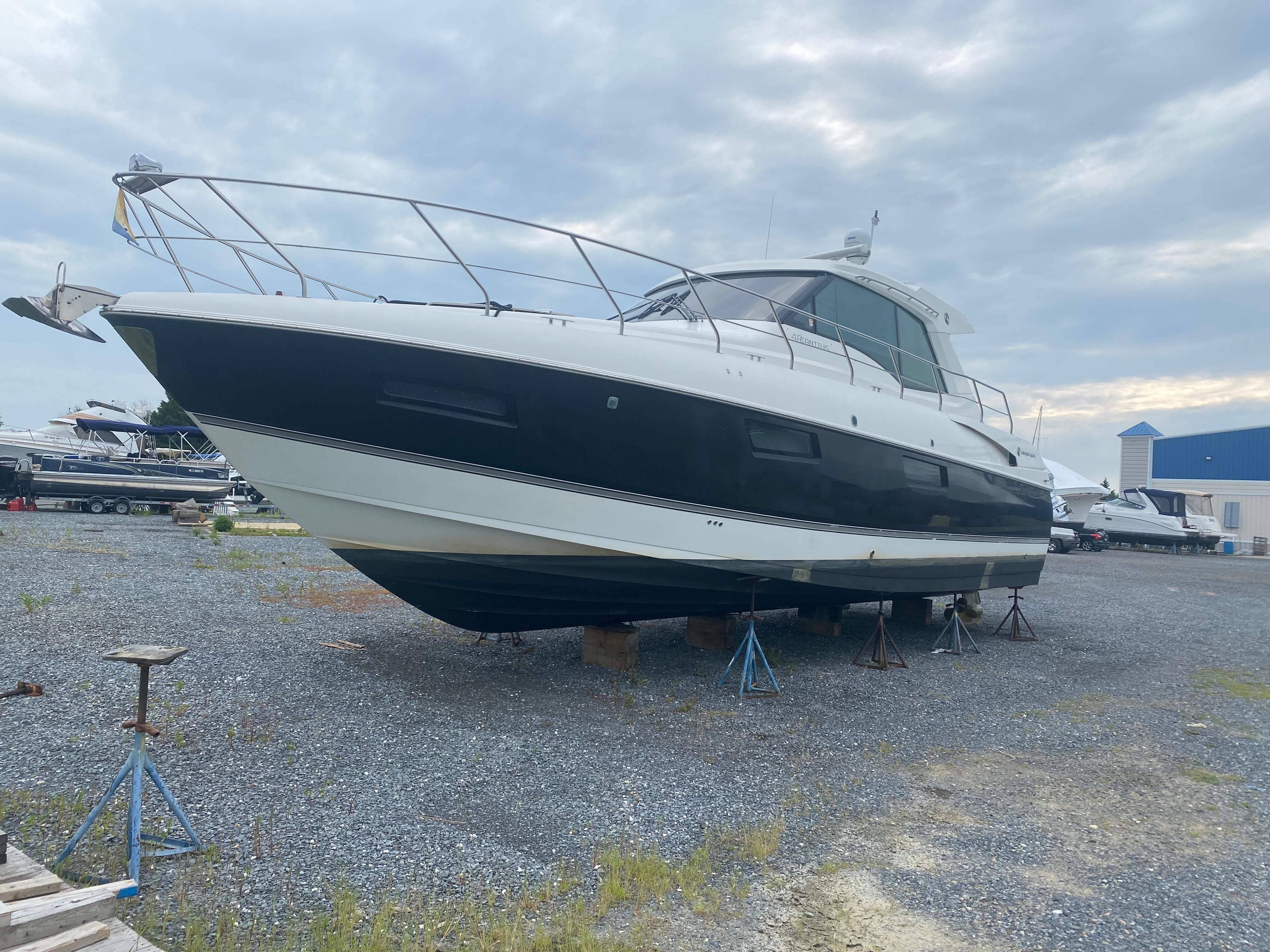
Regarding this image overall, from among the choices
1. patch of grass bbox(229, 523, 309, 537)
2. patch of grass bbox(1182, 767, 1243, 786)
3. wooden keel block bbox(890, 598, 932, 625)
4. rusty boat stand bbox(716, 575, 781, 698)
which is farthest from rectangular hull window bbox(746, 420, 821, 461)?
patch of grass bbox(229, 523, 309, 537)

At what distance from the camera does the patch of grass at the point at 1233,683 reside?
6215mm

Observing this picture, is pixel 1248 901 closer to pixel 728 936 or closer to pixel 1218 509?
pixel 728 936

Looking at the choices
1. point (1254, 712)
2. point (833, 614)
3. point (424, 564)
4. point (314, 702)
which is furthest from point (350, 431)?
point (1254, 712)

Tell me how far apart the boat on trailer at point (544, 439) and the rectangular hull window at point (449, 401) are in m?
0.01

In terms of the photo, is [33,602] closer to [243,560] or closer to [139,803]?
Answer: [243,560]

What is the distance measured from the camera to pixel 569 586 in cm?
497

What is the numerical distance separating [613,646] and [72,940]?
13.4ft

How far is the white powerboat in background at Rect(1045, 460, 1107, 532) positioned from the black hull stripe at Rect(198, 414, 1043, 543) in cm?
2205

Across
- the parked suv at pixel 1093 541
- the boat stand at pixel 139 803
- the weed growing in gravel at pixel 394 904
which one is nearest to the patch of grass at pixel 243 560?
the weed growing in gravel at pixel 394 904

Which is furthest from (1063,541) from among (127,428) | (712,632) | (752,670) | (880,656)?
(127,428)

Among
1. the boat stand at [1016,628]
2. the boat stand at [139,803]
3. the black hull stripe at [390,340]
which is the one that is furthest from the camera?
the boat stand at [1016,628]

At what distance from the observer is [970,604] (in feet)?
28.9

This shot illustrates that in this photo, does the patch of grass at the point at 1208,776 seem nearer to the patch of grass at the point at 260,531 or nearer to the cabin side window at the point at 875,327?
the cabin side window at the point at 875,327

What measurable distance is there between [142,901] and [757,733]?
3.23 metres
